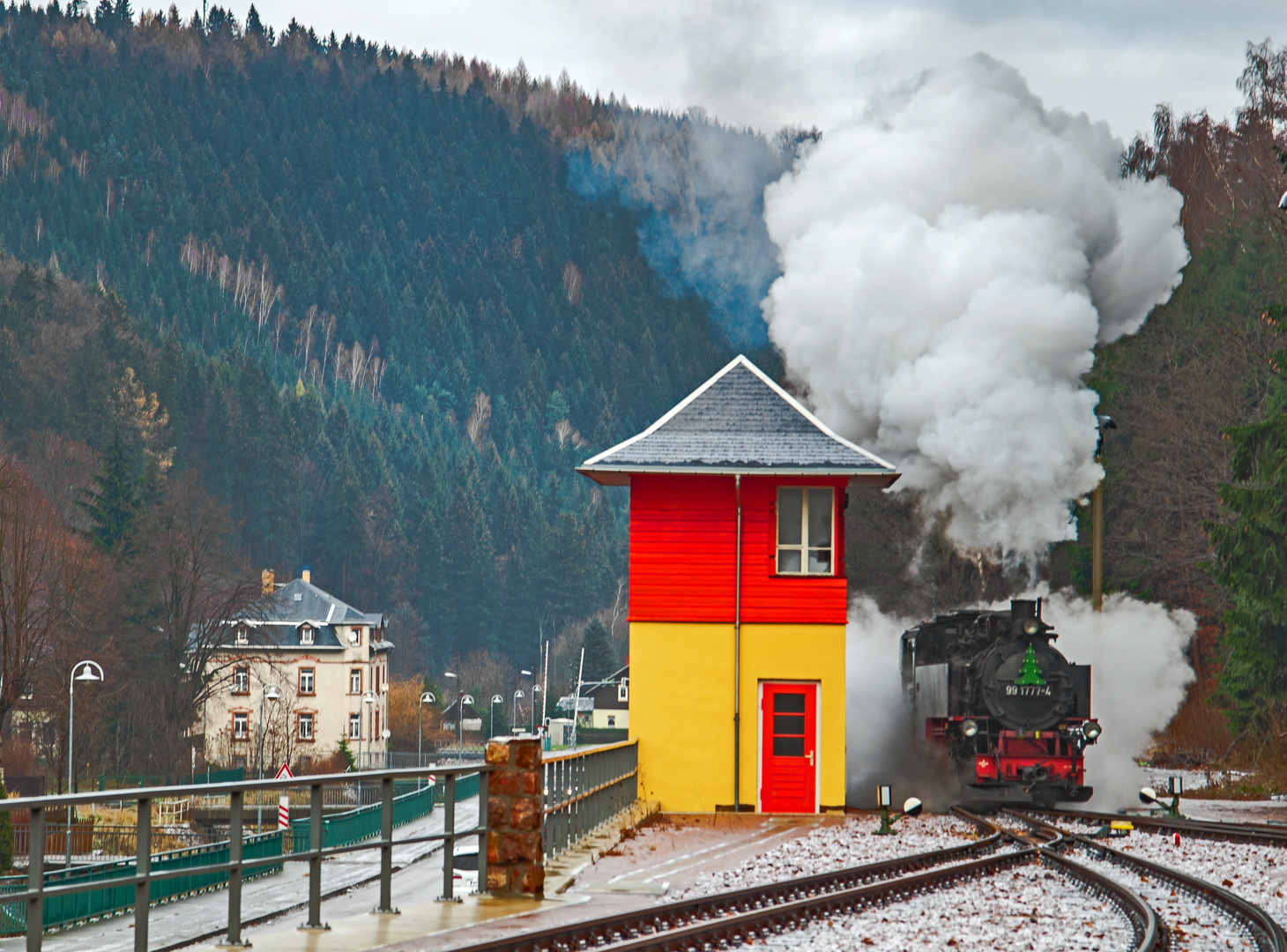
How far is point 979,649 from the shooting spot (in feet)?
78.3

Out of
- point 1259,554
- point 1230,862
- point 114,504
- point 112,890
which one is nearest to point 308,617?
point 114,504

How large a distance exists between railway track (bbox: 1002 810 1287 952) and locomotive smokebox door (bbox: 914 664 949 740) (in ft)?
14.9

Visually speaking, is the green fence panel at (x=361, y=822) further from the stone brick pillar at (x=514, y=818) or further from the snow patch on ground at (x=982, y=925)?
the stone brick pillar at (x=514, y=818)

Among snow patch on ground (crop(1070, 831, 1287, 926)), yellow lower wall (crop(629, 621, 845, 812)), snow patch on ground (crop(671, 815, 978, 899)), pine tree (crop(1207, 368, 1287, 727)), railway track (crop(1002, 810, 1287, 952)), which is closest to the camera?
railway track (crop(1002, 810, 1287, 952))

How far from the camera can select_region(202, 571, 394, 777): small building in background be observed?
251ft

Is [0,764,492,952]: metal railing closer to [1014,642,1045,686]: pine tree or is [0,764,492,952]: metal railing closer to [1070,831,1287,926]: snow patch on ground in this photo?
[1070,831,1287,926]: snow patch on ground

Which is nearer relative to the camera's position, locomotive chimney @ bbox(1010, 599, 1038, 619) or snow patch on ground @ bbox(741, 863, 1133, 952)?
snow patch on ground @ bbox(741, 863, 1133, 952)

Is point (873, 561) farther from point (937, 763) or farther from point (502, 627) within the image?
point (502, 627)

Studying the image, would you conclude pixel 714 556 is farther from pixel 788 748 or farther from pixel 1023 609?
pixel 1023 609

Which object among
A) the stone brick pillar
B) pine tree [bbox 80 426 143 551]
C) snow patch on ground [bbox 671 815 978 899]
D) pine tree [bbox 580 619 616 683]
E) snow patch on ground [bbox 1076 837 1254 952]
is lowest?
pine tree [bbox 580 619 616 683]

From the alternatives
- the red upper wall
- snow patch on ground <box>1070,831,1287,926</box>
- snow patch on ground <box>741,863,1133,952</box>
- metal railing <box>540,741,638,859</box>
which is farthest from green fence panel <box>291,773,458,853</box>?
snow patch on ground <box>741,863,1133,952</box>

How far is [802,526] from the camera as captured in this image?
23375mm

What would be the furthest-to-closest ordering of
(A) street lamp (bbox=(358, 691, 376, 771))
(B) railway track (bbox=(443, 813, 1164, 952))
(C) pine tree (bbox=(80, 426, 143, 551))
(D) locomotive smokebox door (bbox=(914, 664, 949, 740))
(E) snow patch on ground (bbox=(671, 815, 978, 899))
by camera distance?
(C) pine tree (bbox=(80, 426, 143, 551)) < (A) street lamp (bbox=(358, 691, 376, 771)) < (D) locomotive smokebox door (bbox=(914, 664, 949, 740)) < (E) snow patch on ground (bbox=(671, 815, 978, 899)) < (B) railway track (bbox=(443, 813, 1164, 952))

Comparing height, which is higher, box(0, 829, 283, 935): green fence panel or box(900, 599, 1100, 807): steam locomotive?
box(900, 599, 1100, 807): steam locomotive
